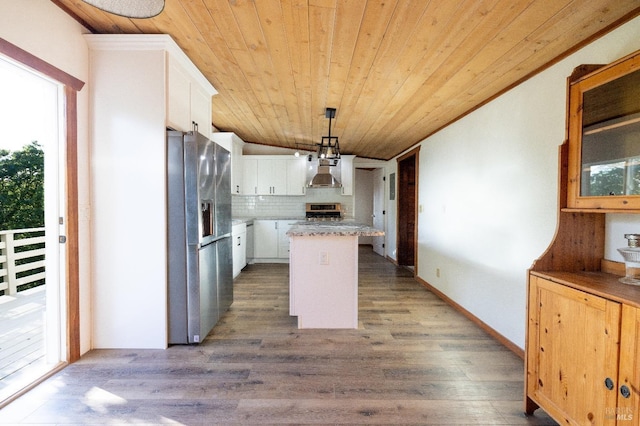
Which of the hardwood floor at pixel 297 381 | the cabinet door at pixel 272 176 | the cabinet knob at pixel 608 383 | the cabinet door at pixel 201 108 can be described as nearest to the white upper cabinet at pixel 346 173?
A: the cabinet door at pixel 272 176

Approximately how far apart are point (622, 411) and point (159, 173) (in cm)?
297

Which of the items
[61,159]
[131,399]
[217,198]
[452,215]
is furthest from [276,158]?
[131,399]

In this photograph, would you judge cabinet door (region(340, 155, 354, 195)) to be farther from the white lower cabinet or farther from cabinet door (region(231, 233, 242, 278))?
cabinet door (region(231, 233, 242, 278))

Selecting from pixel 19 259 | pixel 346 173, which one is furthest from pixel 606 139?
pixel 19 259

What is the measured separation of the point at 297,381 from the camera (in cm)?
197

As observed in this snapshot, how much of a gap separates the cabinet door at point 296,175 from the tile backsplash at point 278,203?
30 cm

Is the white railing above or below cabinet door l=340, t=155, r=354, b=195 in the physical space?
below

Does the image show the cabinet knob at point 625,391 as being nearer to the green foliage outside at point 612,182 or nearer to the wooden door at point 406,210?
the green foliage outside at point 612,182

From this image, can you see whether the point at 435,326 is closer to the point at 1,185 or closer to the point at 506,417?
the point at 506,417

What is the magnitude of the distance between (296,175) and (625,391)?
5352mm

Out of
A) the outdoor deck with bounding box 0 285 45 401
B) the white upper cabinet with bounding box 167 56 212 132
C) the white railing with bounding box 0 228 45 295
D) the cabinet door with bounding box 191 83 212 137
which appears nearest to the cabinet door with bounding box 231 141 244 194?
the cabinet door with bounding box 191 83 212 137

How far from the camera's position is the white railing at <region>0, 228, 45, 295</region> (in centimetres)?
373

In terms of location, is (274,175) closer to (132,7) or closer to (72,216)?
(72,216)

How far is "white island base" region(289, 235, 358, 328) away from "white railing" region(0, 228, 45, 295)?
335 centimetres
